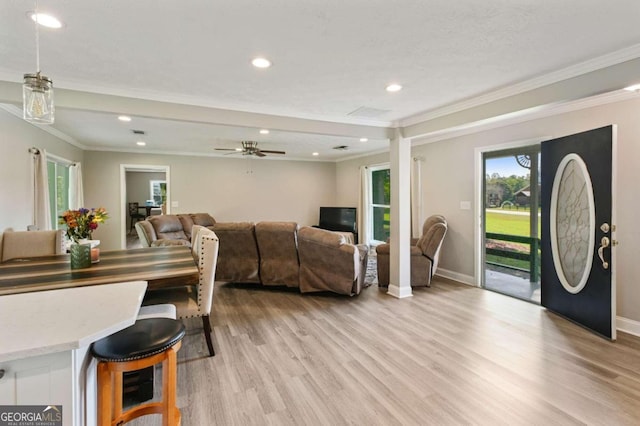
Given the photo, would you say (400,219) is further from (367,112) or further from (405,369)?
(405,369)

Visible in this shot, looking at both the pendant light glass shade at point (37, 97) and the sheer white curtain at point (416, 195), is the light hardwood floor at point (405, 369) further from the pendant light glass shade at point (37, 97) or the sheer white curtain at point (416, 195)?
the sheer white curtain at point (416, 195)

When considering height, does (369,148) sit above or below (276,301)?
above

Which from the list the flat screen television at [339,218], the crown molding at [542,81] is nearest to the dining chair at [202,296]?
the crown molding at [542,81]

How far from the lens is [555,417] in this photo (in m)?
1.93

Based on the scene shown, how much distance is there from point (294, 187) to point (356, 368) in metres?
6.40

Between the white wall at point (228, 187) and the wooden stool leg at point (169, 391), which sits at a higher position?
the white wall at point (228, 187)

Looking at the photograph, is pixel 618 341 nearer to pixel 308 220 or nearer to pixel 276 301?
pixel 276 301

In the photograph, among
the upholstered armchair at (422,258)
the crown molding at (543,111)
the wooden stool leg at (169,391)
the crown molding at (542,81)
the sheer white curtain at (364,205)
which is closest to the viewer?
the wooden stool leg at (169,391)

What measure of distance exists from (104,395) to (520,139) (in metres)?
4.84

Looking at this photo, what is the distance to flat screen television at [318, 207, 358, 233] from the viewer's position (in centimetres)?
795

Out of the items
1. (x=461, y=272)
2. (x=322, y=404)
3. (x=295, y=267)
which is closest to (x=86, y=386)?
(x=322, y=404)

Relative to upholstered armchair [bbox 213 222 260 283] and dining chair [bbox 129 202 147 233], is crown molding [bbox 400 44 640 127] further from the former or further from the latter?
dining chair [bbox 129 202 147 233]

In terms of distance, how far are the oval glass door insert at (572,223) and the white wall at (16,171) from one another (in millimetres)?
6125

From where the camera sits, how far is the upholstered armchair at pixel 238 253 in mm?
4602
